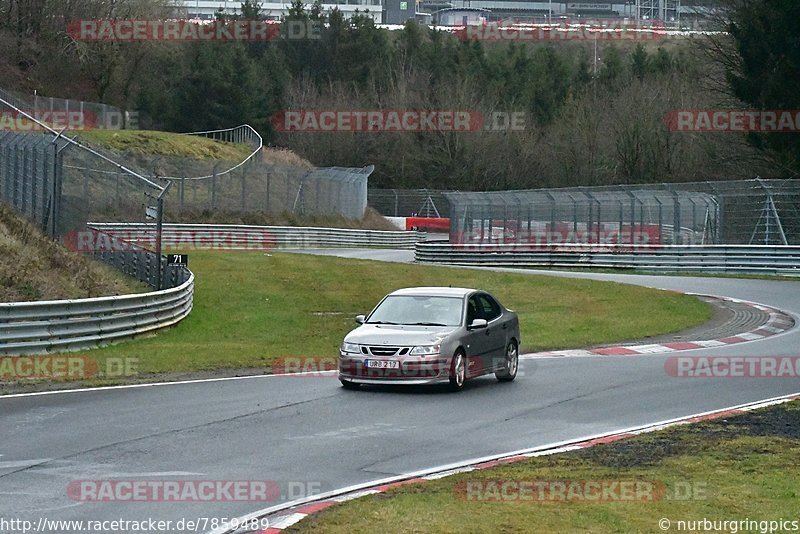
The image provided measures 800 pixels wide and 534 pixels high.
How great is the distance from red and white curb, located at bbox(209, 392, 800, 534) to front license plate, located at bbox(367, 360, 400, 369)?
11.9 feet

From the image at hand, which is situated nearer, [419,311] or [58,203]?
[419,311]

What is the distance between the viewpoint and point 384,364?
15.9 meters

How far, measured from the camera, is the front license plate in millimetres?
15875

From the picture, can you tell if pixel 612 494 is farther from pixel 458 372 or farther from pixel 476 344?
pixel 476 344

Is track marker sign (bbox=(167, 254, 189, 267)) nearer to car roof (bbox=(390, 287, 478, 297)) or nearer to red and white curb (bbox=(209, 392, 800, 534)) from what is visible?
car roof (bbox=(390, 287, 478, 297))

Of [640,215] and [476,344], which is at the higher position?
[640,215]

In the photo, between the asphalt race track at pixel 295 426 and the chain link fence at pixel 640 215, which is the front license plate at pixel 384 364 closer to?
the asphalt race track at pixel 295 426

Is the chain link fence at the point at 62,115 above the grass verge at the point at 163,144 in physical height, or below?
above

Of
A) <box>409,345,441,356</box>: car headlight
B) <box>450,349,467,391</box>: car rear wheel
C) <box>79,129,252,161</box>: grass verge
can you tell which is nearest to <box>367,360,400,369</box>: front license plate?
<box>409,345,441,356</box>: car headlight

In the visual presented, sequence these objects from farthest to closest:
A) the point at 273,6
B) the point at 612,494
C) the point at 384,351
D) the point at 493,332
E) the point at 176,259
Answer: the point at 273,6 → the point at 176,259 → the point at 493,332 → the point at 384,351 → the point at 612,494

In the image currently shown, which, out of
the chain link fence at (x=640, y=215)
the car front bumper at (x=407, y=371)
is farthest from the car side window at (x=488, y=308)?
the chain link fence at (x=640, y=215)

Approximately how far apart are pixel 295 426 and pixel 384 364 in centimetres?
295

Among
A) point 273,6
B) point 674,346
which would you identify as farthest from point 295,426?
point 273,6

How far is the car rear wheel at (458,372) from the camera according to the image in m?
16.1
